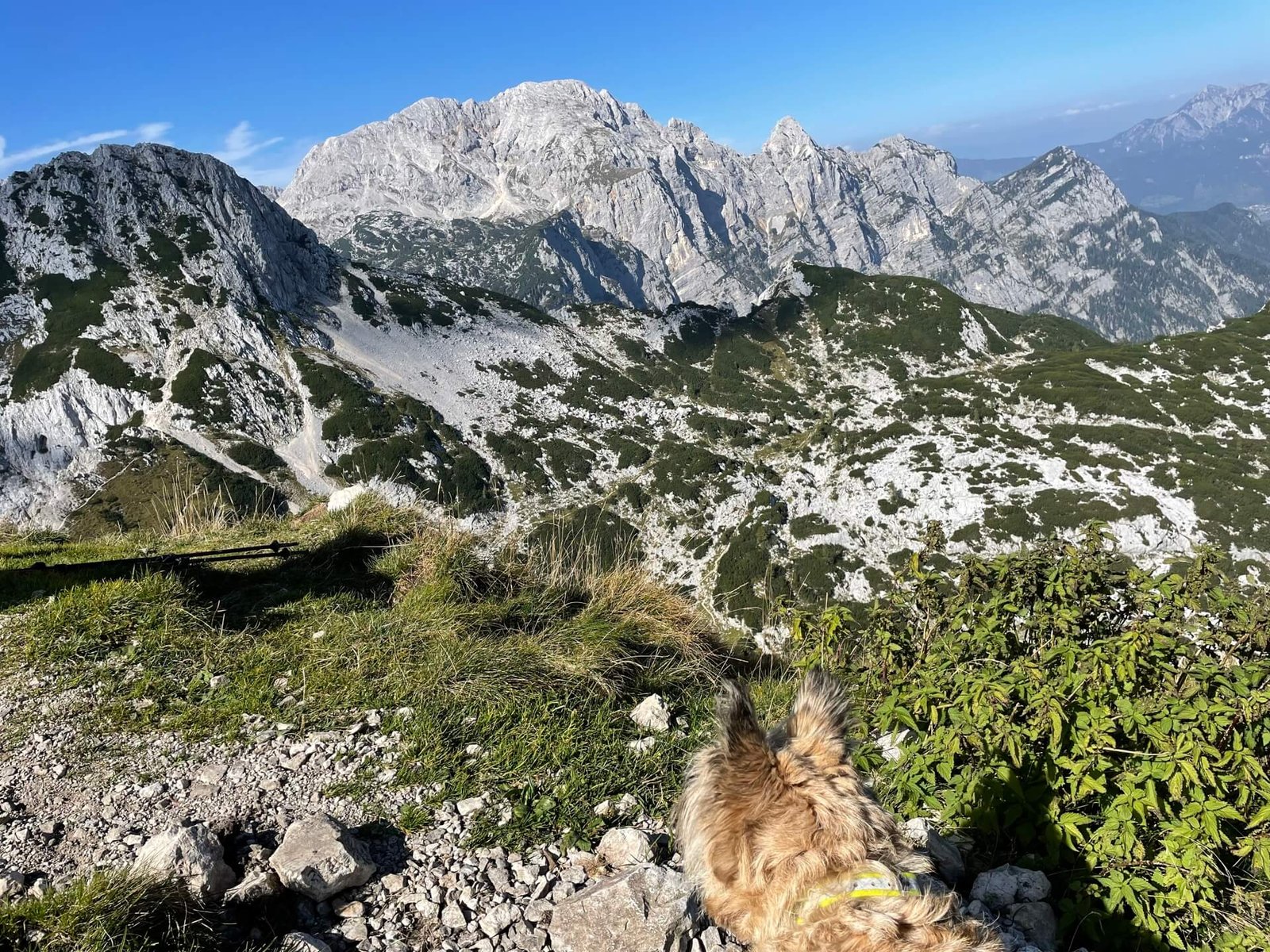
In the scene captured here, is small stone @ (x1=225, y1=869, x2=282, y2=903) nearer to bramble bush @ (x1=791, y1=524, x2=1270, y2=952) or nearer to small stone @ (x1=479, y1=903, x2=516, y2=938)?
small stone @ (x1=479, y1=903, x2=516, y2=938)

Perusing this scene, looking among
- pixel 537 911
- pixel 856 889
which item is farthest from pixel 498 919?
pixel 856 889

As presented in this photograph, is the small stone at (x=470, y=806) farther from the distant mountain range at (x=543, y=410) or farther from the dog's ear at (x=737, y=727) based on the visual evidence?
the distant mountain range at (x=543, y=410)

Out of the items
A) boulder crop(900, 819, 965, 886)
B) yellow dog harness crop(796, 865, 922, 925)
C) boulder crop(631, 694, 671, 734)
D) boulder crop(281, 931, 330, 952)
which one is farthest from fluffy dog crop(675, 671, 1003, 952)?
boulder crop(631, 694, 671, 734)

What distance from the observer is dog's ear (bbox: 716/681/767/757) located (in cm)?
245

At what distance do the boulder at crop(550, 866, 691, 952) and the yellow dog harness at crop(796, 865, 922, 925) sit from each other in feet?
4.00

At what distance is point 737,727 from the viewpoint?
8.17 ft

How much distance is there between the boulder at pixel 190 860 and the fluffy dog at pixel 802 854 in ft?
8.78

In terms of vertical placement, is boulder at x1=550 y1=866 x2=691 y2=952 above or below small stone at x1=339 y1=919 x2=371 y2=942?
below

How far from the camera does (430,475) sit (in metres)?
120

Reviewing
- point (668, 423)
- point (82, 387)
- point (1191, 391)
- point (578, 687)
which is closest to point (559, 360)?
point (668, 423)

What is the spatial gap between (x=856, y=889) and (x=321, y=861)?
2.93m

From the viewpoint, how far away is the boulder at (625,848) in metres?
3.99

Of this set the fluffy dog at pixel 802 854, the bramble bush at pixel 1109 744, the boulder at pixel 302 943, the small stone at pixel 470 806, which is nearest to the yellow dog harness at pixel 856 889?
the fluffy dog at pixel 802 854

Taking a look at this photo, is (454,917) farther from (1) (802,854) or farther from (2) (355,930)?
(1) (802,854)
